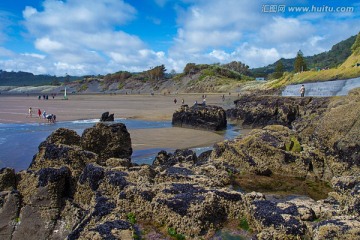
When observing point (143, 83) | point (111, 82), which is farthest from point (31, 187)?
point (111, 82)

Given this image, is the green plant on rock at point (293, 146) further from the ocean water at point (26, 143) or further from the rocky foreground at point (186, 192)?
the ocean water at point (26, 143)

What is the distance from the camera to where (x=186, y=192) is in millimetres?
8688

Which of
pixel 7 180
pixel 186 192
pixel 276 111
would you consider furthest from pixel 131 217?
pixel 276 111

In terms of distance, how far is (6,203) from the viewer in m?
10.7

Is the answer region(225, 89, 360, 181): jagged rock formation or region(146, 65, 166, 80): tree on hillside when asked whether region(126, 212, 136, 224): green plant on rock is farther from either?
region(146, 65, 166, 80): tree on hillside

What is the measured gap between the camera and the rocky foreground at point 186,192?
24.7 feet

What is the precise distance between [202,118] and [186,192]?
28.1 meters

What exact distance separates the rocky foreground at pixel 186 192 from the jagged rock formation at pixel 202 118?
17.2 metres

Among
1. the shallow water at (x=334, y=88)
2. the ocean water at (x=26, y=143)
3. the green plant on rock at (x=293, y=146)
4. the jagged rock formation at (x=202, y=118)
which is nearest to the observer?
the green plant on rock at (x=293, y=146)

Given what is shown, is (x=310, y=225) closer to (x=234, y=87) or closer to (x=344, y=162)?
(x=344, y=162)

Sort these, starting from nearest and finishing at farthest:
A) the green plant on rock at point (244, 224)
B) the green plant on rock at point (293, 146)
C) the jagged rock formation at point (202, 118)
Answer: the green plant on rock at point (244, 224) → the green plant on rock at point (293, 146) → the jagged rock formation at point (202, 118)

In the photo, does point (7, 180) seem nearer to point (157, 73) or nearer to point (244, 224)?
point (244, 224)

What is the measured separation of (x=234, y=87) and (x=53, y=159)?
113 m

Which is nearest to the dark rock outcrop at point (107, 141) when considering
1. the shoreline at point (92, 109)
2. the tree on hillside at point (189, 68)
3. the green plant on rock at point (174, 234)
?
the green plant on rock at point (174, 234)
